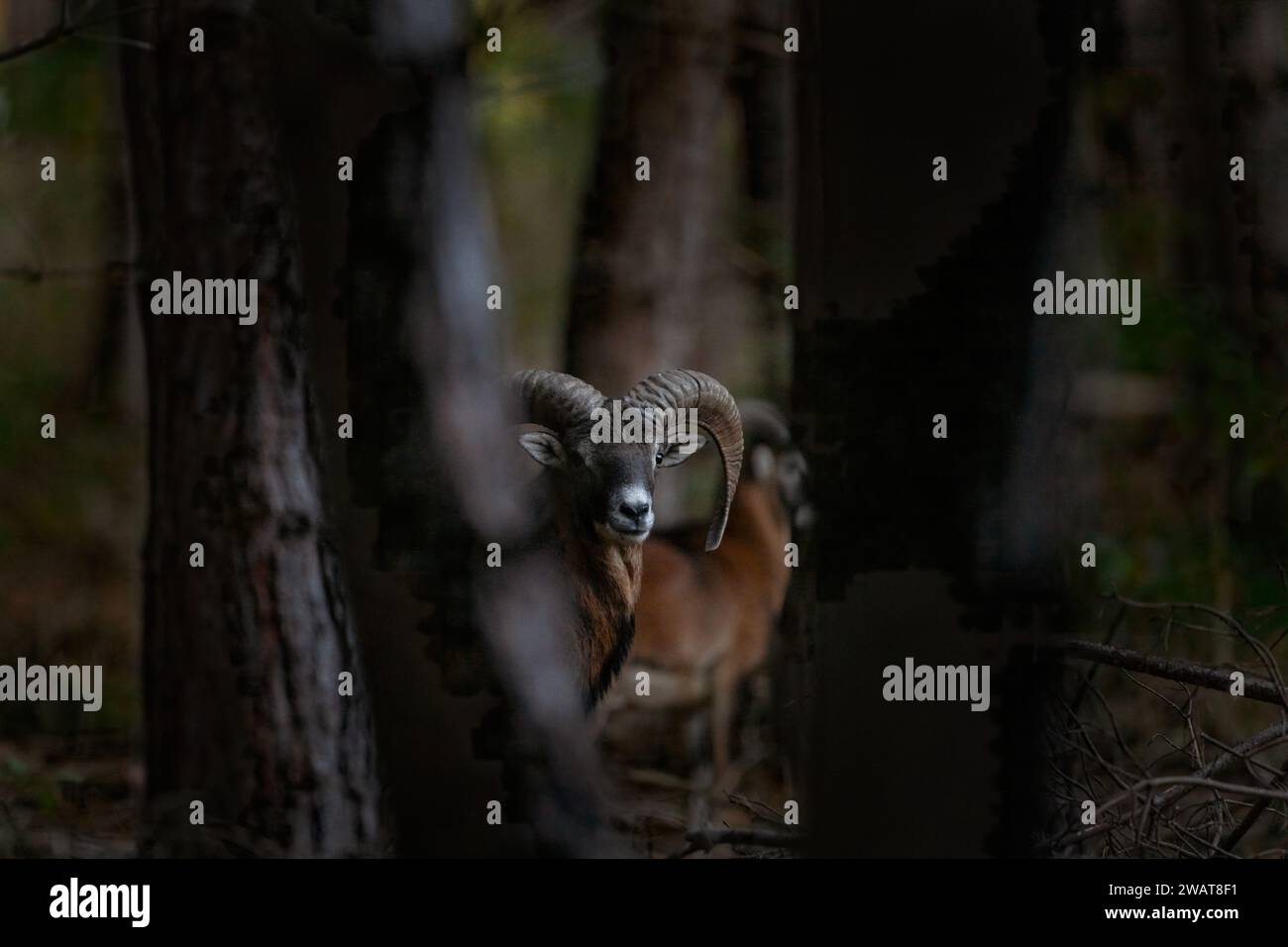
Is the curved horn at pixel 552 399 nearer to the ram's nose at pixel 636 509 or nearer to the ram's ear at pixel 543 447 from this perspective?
the ram's ear at pixel 543 447

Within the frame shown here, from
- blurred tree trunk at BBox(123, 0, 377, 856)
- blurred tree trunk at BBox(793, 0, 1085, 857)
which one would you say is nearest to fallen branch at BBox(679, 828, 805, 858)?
blurred tree trunk at BBox(793, 0, 1085, 857)

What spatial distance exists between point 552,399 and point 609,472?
35 cm

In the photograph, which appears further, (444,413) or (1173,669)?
(444,413)

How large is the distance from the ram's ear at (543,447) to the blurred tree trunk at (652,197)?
333 mm

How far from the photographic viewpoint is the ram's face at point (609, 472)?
16.3ft

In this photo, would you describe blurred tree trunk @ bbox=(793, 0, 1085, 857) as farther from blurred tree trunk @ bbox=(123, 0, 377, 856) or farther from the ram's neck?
blurred tree trunk @ bbox=(123, 0, 377, 856)

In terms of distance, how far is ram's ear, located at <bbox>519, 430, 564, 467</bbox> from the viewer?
4980 millimetres

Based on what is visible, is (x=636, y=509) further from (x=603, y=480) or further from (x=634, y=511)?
(x=603, y=480)

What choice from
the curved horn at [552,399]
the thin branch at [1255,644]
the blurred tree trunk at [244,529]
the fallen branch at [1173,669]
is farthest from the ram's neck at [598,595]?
the thin branch at [1255,644]

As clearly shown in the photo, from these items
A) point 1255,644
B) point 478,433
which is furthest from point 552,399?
point 1255,644

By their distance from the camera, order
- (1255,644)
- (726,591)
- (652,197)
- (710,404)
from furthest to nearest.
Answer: (652,197)
(726,591)
(710,404)
(1255,644)

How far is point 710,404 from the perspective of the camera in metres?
5.16

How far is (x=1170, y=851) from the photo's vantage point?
5004 millimetres

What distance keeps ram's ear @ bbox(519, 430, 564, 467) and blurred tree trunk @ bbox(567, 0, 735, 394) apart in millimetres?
333
